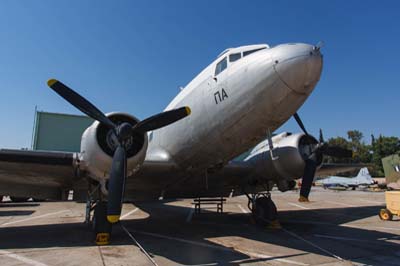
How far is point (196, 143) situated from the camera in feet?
28.5

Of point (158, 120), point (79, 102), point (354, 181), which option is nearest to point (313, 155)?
point (158, 120)

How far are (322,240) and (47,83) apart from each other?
8317 mm

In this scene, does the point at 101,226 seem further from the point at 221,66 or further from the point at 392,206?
the point at 392,206

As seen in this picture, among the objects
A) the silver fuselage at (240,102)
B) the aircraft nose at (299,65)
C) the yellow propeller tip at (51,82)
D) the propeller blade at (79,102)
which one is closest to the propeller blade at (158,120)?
the propeller blade at (79,102)

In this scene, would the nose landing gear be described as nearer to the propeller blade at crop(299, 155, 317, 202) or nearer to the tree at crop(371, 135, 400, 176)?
the propeller blade at crop(299, 155, 317, 202)

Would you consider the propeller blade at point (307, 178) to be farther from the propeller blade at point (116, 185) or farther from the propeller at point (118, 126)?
the propeller blade at point (116, 185)

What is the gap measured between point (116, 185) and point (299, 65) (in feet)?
15.4

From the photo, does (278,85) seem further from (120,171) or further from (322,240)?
(322,240)

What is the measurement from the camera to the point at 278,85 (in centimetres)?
625

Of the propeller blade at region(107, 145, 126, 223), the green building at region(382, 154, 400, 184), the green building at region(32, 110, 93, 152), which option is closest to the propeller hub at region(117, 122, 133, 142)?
the propeller blade at region(107, 145, 126, 223)

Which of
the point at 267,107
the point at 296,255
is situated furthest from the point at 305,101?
the point at 296,255

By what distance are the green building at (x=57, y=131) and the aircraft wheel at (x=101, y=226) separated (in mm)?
22877

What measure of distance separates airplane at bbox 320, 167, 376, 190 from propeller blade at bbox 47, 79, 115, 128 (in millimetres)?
52921

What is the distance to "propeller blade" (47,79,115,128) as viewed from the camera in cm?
753
